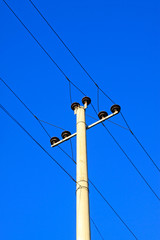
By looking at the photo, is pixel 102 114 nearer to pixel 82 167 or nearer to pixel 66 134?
pixel 66 134

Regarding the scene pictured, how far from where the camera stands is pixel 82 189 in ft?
20.4

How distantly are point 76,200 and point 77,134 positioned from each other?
1595 mm

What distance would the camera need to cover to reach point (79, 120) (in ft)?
24.8

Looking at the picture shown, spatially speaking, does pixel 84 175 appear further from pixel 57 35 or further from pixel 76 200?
pixel 57 35

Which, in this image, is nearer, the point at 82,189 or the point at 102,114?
the point at 82,189

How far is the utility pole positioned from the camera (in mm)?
5695

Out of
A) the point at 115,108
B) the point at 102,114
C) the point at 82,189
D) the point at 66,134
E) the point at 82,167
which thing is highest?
the point at 115,108

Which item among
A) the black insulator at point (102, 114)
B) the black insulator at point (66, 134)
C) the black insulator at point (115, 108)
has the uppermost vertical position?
the black insulator at point (115, 108)

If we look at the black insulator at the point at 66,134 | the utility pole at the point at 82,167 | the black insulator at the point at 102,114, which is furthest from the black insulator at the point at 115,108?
the black insulator at the point at 66,134

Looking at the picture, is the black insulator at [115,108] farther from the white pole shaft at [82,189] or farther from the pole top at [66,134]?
the pole top at [66,134]

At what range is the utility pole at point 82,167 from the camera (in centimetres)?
570

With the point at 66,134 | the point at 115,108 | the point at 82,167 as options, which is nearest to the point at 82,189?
the point at 82,167

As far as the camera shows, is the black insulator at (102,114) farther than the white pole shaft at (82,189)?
Yes

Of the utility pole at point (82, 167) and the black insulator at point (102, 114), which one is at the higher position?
the black insulator at point (102, 114)
